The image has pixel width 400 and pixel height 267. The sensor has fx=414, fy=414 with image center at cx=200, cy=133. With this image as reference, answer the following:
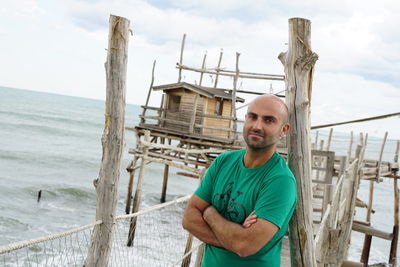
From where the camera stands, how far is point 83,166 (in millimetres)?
32062

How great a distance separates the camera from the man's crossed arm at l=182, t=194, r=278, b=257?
7.50 ft

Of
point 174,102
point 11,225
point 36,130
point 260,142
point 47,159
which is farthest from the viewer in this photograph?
point 36,130

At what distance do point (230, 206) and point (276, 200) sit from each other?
1.04ft

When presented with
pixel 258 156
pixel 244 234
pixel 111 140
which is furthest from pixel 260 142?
pixel 111 140

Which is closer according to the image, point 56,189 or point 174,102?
point 174,102

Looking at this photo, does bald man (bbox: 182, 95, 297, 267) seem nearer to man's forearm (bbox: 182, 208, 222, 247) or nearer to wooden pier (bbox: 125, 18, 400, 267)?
man's forearm (bbox: 182, 208, 222, 247)

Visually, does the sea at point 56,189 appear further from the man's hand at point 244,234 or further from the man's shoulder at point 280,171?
the man's shoulder at point 280,171

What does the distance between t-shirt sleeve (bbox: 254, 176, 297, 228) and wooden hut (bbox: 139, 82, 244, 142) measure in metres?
13.6

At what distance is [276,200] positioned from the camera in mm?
2330

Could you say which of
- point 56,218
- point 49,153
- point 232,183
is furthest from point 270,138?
point 49,153

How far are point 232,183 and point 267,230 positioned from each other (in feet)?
1.31

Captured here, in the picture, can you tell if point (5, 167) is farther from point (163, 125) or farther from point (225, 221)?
point (225, 221)

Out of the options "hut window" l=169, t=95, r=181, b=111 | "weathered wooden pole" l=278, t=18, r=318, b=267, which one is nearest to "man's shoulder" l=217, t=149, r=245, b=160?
"weathered wooden pole" l=278, t=18, r=318, b=267

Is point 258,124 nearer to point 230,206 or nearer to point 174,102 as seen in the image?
point 230,206
